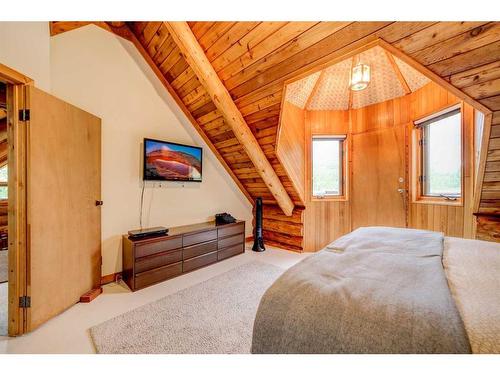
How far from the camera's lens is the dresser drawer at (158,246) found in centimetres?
217

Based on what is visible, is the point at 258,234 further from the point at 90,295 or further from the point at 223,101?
the point at 90,295

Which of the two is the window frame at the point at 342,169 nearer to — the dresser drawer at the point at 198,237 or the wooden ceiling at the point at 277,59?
the wooden ceiling at the point at 277,59

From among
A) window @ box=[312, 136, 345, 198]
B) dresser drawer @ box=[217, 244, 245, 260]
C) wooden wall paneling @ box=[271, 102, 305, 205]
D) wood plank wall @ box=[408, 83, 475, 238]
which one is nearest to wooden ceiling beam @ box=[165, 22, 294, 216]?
wooden wall paneling @ box=[271, 102, 305, 205]

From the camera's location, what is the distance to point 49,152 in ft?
5.44

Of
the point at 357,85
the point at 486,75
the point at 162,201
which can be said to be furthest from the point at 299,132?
the point at 162,201

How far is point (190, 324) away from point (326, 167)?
294 cm

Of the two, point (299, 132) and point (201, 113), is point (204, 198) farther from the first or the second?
point (299, 132)

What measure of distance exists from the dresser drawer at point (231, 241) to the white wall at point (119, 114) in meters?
0.65

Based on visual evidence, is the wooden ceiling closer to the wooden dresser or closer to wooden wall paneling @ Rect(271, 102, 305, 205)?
wooden wall paneling @ Rect(271, 102, 305, 205)

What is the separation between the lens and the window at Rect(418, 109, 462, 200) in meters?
2.39

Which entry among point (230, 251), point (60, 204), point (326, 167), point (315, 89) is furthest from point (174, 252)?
point (315, 89)

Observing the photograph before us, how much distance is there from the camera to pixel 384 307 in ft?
2.22

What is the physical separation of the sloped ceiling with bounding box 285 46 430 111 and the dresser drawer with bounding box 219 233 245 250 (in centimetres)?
226

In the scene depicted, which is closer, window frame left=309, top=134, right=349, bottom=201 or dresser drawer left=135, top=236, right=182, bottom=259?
dresser drawer left=135, top=236, right=182, bottom=259
